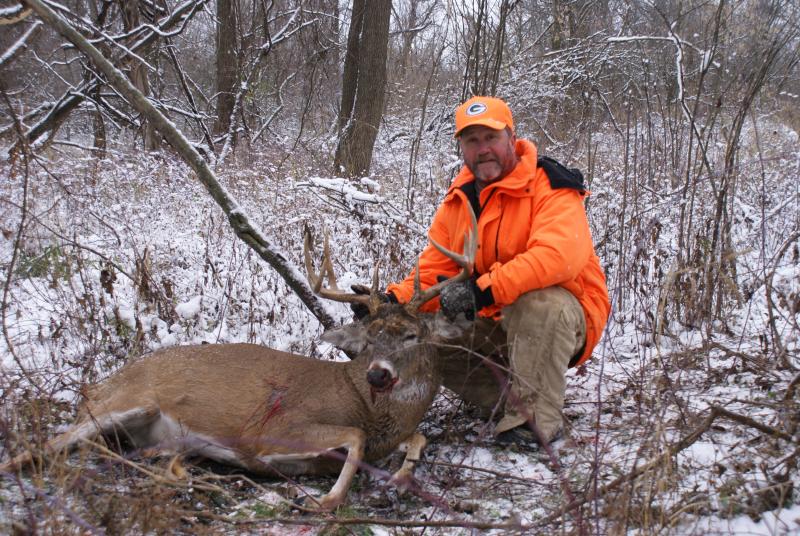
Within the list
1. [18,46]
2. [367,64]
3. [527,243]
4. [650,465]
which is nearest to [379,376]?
[527,243]

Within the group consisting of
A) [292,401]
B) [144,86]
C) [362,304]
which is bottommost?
[292,401]

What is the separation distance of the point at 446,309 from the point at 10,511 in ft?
7.00

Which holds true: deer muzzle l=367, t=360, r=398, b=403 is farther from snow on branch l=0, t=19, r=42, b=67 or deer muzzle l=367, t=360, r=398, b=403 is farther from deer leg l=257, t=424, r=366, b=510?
snow on branch l=0, t=19, r=42, b=67

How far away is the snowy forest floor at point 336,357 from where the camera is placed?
212 centimetres

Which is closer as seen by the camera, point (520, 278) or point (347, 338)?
point (520, 278)

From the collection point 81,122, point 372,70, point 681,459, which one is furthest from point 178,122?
point 681,459

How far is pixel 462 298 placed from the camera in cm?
339

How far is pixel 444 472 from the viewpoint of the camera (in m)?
3.05

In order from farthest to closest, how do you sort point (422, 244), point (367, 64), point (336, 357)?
point (367, 64) < point (422, 244) < point (336, 357)

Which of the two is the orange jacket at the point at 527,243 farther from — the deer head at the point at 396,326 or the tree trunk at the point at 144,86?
the tree trunk at the point at 144,86

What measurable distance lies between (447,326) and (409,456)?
708 mm

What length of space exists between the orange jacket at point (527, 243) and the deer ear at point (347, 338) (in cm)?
37

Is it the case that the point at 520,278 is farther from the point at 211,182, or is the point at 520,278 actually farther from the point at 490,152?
the point at 211,182

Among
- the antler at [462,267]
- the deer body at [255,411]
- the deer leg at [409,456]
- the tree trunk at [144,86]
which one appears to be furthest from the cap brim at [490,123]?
the tree trunk at [144,86]
